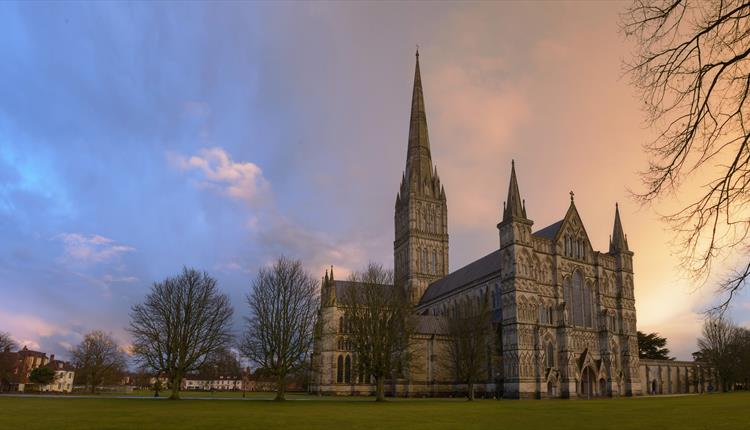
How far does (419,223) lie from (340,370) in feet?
107

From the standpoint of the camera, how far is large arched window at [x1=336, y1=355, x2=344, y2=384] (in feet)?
234

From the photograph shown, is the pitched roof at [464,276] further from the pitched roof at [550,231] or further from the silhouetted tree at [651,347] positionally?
the silhouetted tree at [651,347]

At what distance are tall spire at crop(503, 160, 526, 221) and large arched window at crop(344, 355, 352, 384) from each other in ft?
96.7

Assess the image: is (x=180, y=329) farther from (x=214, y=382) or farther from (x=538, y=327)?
(x=214, y=382)

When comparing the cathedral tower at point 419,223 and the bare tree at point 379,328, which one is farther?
the cathedral tower at point 419,223

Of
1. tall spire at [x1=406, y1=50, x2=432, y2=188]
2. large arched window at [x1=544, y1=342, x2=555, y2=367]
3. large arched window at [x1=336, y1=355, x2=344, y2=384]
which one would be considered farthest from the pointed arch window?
tall spire at [x1=406, y1=50, x2=432, y2=188]

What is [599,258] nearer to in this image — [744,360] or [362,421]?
[744,360]

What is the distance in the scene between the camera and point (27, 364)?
4008 inches

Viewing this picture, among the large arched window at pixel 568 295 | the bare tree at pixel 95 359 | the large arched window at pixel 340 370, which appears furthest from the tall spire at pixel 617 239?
the bare tree at pixel 95 359

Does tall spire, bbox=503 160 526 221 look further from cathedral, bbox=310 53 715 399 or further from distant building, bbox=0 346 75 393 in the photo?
distant building, bbox=0 346 75 393

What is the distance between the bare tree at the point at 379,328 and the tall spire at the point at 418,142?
44.2 m

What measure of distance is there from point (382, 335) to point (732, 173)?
4257cm

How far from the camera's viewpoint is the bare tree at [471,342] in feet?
183

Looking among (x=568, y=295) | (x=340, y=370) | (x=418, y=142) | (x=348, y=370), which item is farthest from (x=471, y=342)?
(x=418, y=142)
